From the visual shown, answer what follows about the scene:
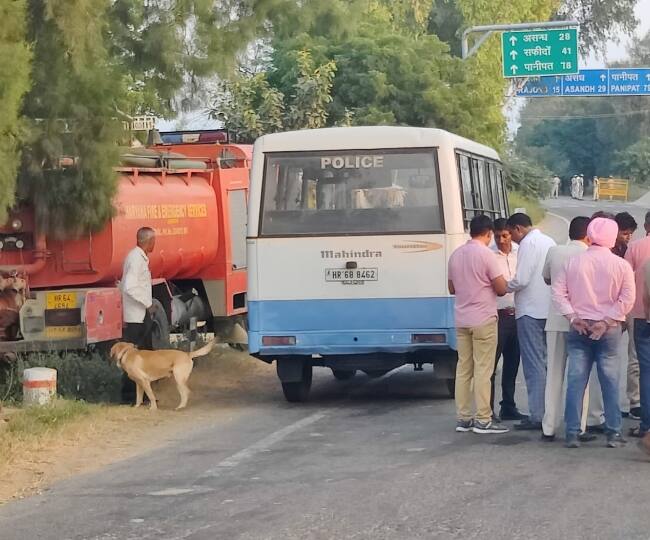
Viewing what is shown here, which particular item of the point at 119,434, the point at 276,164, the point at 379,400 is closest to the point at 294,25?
the point at 276,164

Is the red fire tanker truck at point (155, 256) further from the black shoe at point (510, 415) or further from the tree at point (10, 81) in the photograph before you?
the black shoe at point (510, 415)

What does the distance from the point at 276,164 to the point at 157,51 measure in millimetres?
2491

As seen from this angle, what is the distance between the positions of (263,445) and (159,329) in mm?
4228

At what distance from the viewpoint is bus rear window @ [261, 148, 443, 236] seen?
41.5ft

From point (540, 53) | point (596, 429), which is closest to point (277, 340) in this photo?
point (596, 429)

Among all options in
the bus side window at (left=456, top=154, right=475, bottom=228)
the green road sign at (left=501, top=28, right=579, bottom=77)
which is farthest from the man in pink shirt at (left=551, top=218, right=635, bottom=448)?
the green road sign at (left=501, top=28, right=579, bottom=77)

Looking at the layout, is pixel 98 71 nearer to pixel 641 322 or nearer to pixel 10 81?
pixel 10 81

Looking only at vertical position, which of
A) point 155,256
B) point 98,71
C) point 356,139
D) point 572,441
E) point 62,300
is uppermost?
point 98,71

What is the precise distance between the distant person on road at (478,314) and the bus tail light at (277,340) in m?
2.26

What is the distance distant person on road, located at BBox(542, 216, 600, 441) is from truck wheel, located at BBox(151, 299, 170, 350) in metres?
5.30

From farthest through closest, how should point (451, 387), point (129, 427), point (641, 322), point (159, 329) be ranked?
point (159, 329) < point (451, 387) < point (129, 427) < point (641, 322)

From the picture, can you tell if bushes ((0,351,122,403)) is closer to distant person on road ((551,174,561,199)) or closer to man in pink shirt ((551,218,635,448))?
man in pink shirt ((551,218,635,448))

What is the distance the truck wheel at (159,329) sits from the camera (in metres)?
14.3

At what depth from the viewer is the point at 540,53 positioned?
124 feet
